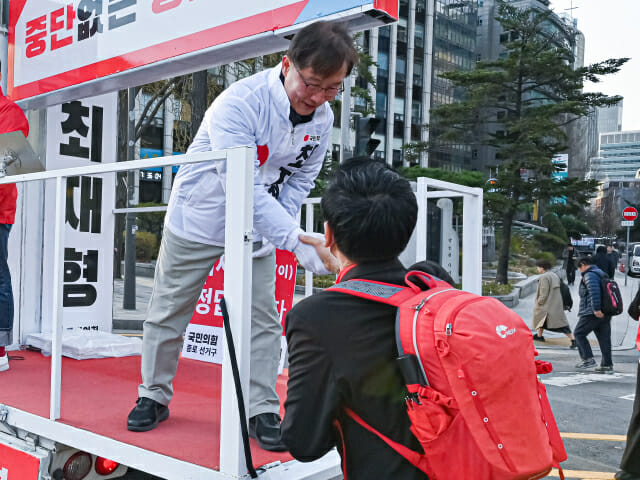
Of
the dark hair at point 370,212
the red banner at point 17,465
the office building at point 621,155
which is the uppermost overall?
the office building at point 621,155

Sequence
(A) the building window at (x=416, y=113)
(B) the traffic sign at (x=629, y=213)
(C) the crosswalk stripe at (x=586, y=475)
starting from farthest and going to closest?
(A) the building window at (x=416, y=113) → (B) the traffic sign at (x=629, y=213) → (C) the crosswalk stripe at (x=586, y=475)

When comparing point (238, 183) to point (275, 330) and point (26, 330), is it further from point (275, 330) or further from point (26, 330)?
point (26, 330)

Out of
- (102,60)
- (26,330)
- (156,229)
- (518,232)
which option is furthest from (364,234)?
(518,232)

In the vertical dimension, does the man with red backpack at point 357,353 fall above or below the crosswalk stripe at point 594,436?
above

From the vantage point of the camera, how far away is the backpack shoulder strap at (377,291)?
144 centimetres

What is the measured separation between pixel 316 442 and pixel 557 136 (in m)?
19.8

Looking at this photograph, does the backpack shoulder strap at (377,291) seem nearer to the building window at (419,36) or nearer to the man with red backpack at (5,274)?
the man with red backpack at (5,274)

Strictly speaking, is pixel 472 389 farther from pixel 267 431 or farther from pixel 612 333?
pixel 612 333

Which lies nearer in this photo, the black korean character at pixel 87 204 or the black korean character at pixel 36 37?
the black korean character at pixel 36 37

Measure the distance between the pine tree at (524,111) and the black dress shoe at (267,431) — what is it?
18331mm

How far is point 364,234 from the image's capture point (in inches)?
59.7

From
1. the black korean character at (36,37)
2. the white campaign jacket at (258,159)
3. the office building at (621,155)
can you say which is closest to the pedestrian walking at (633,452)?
the white campaign jacket at (258,159)

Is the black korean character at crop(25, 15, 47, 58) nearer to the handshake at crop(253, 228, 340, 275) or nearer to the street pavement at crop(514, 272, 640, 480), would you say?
the handshake at crop(253, 228, 340, 275)

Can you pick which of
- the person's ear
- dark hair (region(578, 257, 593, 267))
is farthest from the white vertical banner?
dark hair (region(578, 257, 593, 267))
